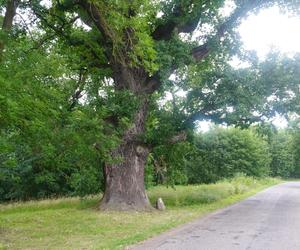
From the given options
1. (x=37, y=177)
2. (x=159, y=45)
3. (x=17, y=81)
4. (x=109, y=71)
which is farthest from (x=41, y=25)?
(x=37, y=177)

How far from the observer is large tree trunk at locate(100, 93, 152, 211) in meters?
18.5

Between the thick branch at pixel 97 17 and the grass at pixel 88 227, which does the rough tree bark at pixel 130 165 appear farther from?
the thick branch at pixel 97 17

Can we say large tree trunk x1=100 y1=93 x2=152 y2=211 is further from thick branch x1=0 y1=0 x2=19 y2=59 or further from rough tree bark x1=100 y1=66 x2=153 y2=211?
thick branch x1=0 y1=0 x2=19 y2=59

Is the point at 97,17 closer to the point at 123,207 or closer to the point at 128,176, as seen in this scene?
the point at 128,176

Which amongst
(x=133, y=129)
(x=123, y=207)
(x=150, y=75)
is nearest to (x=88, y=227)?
(x=123, y=207)

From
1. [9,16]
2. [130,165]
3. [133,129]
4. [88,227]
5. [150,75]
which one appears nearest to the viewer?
[9,16]

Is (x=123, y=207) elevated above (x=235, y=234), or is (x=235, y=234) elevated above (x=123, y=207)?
(x=123, y=207)

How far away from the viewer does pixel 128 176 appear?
744 inches

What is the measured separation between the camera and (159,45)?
1808cm

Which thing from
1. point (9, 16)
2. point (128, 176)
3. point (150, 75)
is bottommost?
point (128, 176)

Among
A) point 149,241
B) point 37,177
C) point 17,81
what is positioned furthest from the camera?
point 37,177

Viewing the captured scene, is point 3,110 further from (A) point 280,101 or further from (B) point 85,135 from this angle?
(A) point 280,101

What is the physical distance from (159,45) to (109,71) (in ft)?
10.3

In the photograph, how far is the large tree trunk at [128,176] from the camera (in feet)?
60.7
